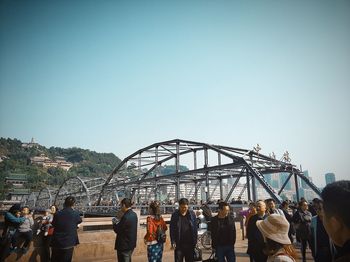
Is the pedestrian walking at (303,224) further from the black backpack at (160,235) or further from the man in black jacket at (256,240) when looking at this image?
the black backpack at (160,235)

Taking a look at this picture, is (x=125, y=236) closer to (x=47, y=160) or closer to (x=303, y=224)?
(x=303, y=224)

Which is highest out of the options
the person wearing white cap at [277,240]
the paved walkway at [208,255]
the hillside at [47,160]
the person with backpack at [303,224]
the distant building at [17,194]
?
the hillside at [47,160]

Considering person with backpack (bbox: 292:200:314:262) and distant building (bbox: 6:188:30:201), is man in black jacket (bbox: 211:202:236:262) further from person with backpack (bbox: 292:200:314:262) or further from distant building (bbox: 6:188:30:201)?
distant building (bbox: 6:188:30:201)

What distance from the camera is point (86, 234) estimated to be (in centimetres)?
918

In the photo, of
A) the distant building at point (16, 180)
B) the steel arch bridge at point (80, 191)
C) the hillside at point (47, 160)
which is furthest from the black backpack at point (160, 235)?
the distant building at point (16, 180)

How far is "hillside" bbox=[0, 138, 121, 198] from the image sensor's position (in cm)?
11895

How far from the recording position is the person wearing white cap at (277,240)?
2703 millimetres

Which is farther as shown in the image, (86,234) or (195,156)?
(195,156)

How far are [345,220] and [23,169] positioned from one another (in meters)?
152

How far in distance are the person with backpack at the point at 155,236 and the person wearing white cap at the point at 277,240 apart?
3.55m

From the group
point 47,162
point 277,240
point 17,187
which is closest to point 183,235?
point 277,240

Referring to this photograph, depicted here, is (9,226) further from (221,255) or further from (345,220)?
(345,220)

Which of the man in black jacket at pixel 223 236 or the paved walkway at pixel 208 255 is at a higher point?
the man in black jacket at pixel 223 236

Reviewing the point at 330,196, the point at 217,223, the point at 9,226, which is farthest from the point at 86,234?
the point at 330,196
